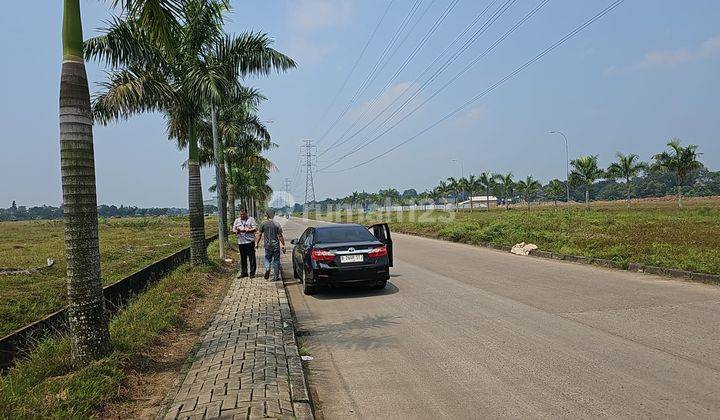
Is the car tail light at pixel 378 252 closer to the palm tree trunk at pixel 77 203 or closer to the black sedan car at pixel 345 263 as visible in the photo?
the black sedan car at pixel 345 263

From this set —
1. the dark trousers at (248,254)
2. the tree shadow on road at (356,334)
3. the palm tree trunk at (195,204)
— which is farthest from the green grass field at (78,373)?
the palm tree trunk at (195,204)

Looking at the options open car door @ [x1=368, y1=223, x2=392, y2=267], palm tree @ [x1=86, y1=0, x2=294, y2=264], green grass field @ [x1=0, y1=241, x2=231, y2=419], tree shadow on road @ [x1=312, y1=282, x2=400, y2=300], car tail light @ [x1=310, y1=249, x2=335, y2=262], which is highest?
palm tree @ [x1=86, y1=0, x2=294, y2=264]

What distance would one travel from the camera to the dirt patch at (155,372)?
14.6 feet

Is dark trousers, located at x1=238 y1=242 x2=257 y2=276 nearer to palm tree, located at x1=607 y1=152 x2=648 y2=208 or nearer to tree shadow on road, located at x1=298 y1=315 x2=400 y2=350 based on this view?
tree shadow on road, located at x1=298 y1=315 x2=400 y2=350

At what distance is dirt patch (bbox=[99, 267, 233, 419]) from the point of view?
4.45 meters

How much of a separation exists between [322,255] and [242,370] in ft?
16.7

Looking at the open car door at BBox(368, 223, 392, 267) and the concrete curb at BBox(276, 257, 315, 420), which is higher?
the open car door at BBox(368, 223, 392, 267)

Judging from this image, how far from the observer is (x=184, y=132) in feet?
49.4

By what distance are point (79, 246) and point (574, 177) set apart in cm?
5976

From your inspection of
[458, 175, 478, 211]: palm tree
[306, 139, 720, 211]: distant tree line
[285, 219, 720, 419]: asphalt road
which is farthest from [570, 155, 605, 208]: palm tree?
[285, 219, 720, 419]: asphalt road

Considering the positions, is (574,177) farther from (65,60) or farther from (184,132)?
(65,60)

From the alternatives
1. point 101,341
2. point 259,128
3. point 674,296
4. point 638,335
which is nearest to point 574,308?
point 638,335

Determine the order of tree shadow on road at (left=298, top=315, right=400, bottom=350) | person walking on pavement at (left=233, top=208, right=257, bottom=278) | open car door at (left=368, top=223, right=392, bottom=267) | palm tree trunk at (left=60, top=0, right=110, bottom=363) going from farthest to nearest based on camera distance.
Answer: person walking on pavement at (left=233, top=208, right=257, bottom=278)
open car door at (left=368, top=223, right=392, bottom=267)
tree shadow on road at (left=298, top=315, right=400, bottom=350)
palm tree trunk at (left=60, top=0, right=110, bottom=363)

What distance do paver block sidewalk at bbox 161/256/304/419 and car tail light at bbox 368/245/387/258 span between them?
2220 mm
